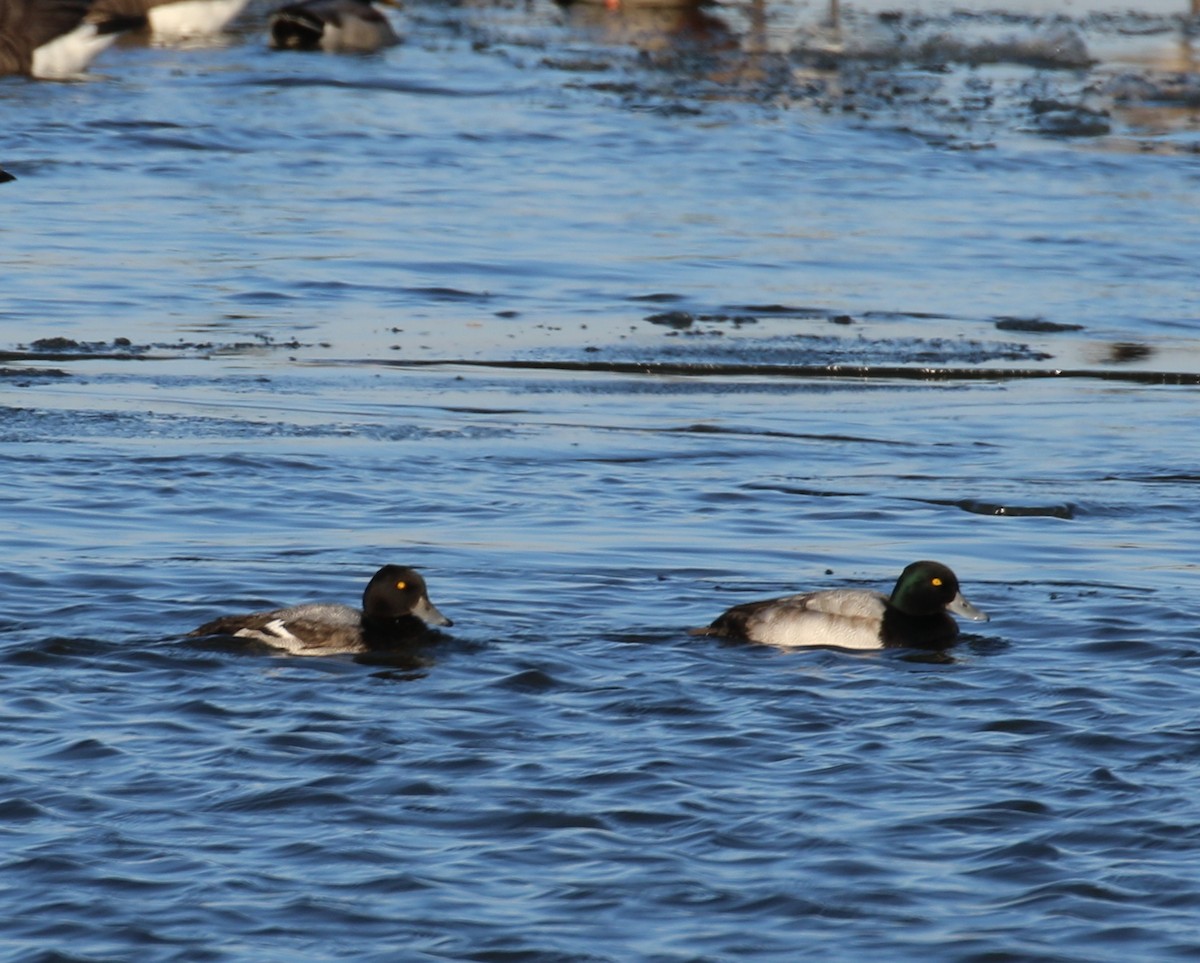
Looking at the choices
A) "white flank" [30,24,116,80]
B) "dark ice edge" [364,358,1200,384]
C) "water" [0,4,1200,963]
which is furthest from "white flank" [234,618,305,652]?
"white flank" [30,24,116,80]

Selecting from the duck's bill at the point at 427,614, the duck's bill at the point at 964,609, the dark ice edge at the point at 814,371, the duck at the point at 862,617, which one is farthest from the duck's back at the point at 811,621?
the dark ice edge at the point at 814,371

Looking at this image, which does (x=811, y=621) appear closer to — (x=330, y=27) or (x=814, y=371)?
(x=814, y=371)

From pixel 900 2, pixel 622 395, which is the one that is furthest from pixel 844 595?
pixel 900 2

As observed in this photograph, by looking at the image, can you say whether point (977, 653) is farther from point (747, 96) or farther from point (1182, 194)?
point (747, 96)

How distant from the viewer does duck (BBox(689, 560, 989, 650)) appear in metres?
9.05

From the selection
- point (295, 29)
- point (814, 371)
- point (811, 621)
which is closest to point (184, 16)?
point (295, 29)

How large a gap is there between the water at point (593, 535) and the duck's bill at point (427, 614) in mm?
205

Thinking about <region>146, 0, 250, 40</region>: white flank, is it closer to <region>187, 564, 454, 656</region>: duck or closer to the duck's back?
<region>187, 564, 454, 656</region>: duck

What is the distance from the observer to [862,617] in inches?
369

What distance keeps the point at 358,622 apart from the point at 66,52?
21.7 m

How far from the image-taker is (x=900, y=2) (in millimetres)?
41188

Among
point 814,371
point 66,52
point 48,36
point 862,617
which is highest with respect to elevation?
point 48,36

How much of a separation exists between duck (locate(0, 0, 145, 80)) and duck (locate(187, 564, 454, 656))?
69.8 ft

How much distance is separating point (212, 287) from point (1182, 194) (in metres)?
10.4
